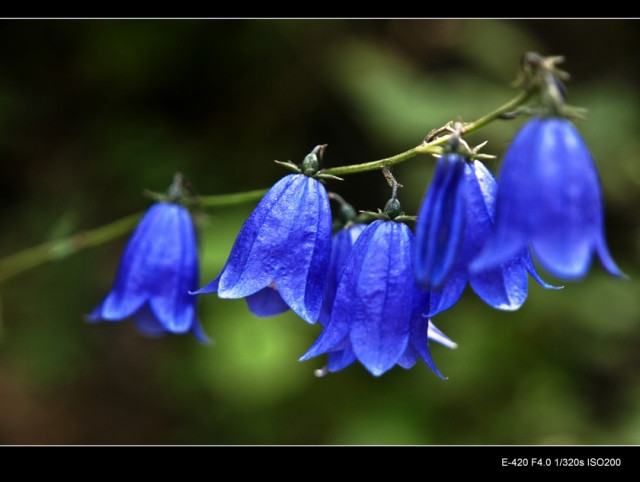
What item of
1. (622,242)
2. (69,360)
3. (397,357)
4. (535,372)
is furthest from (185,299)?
(622,242)

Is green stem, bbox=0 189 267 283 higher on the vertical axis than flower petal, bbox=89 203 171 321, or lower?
higher

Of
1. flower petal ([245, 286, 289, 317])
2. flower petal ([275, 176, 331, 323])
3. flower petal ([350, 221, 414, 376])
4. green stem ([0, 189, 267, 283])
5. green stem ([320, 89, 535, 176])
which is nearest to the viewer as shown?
green stem ([320, 89, 535, 176])

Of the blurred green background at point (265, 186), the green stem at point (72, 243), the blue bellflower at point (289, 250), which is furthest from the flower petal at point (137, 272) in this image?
the blurred green background at point (265, 186)

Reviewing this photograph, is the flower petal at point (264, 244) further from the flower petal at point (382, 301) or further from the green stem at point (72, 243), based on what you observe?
the green stem at point (72, 243)

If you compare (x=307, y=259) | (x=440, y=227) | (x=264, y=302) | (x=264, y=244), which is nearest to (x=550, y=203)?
(x=440, y=227)

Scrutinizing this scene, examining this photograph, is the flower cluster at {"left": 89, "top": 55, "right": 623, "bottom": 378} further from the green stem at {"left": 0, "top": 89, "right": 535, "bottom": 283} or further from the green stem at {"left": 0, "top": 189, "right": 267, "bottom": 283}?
the green stem at {"left": 0, "top": 189, "right": 267, "bottom": 283}

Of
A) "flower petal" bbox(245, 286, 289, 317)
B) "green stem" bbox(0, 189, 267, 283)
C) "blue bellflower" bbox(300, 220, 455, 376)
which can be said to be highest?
→ "green stem" bbox(0, 189, 267, 283)

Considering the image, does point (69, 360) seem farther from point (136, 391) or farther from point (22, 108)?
point (22, 108)

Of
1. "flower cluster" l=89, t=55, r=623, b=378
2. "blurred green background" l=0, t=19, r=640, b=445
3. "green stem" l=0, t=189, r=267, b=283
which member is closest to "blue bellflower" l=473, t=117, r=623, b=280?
"flower cluster" l=89, t=55, r=623, b=378
